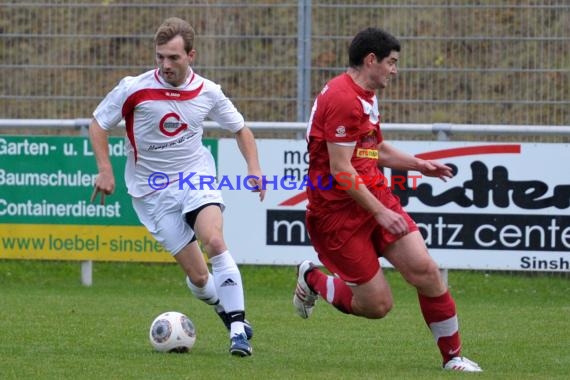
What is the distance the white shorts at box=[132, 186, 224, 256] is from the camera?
7871 millimetres

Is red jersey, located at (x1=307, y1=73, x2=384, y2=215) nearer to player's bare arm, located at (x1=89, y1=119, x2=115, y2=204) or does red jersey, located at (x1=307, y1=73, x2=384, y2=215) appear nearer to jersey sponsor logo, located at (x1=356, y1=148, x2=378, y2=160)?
jersey sponsor logo, located at (x1=356, y1=148, x2=378, y2=160)

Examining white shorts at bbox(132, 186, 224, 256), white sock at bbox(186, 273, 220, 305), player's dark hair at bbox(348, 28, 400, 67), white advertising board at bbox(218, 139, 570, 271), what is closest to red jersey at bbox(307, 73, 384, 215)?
player's dark hair at bbox(348, 28, 400, 67)

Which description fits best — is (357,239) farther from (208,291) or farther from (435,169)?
(208,291)

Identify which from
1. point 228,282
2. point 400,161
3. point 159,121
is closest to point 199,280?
point 228,282

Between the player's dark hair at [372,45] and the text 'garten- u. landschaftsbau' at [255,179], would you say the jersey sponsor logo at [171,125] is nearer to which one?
the text 'garten- u. landschaftsbau' at [255,179]

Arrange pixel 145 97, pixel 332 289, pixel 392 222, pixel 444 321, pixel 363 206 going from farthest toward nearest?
1. pixel 145 97
2. pixel 332 289
3. pixel 444 321
4. pixel 363 206
5. pixel 392 222

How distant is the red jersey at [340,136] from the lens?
6895 millimetres

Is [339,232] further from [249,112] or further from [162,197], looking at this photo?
[249,112]

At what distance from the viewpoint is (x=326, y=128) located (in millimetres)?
6930

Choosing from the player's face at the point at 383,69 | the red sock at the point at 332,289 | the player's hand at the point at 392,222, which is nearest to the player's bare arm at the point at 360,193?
the player's hand at the point at 392,222

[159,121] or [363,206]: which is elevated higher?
[159,121]

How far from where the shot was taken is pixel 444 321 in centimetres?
704

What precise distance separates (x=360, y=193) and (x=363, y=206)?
0.08 m

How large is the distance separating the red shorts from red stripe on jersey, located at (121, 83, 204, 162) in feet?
4.61
